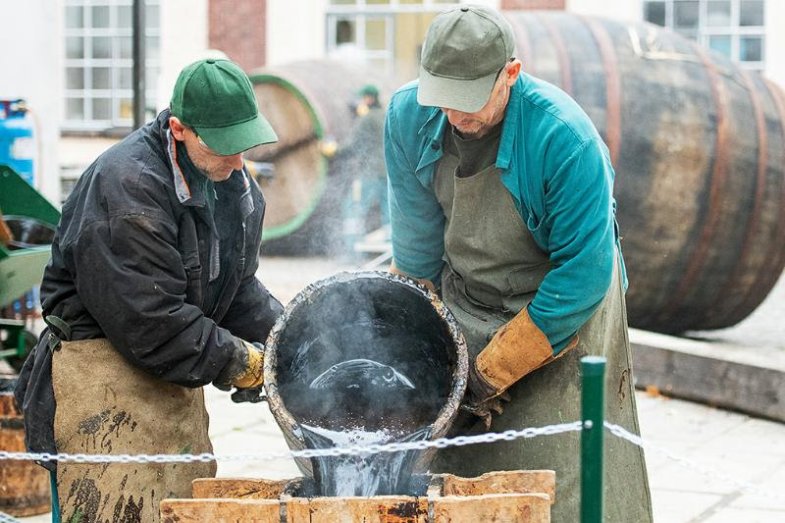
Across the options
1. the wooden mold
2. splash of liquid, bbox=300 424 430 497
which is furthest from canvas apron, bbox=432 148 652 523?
the wooden mold

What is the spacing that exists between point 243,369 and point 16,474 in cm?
178

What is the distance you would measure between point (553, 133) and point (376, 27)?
1337 centimetres

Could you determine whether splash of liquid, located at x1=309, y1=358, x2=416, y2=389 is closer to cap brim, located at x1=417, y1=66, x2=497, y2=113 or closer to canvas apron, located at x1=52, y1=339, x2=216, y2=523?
canvas apron, located at x1=52, y1=339, x2=216, y2=523

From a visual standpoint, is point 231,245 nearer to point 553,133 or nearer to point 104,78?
point 553,133

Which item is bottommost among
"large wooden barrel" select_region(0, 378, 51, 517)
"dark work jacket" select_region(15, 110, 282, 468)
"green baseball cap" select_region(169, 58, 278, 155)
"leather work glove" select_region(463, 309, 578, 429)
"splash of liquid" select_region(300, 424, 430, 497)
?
"large wooden barrel" select_region(0, 378, 51, 517)

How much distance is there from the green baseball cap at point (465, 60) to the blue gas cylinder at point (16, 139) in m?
5.13

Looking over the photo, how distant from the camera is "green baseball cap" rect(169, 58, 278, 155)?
3.07m

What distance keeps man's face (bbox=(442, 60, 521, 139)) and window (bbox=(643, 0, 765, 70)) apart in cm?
1269

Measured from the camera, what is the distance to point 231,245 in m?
3.37

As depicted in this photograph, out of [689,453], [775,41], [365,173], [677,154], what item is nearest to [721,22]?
[775,41]

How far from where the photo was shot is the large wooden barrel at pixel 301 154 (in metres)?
12.0

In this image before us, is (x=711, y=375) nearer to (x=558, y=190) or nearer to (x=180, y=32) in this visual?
(x=558, y=190)

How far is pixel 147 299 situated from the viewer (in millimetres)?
2996

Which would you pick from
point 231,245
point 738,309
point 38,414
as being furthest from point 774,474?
point 38,414
